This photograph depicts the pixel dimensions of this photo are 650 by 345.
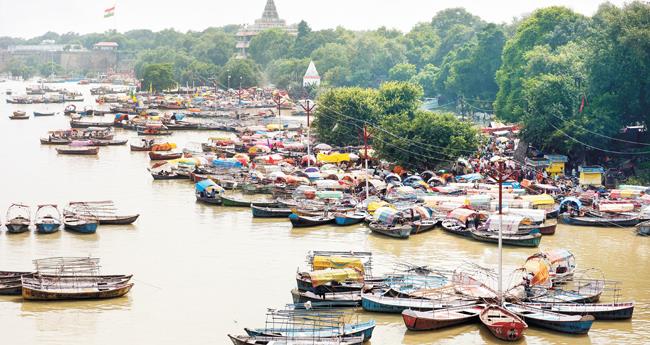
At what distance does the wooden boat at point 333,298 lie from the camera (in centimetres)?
2100

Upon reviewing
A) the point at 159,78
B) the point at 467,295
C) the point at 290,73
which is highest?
the point at 290,73

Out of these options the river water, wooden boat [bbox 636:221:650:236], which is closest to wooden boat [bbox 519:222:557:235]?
the river water

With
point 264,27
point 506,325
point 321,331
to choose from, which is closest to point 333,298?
point 321,331

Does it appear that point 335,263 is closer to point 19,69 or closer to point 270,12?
point 270,12

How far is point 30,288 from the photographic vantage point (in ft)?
71.2

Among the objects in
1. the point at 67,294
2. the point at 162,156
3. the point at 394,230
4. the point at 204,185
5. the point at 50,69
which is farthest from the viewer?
the point at 50,69

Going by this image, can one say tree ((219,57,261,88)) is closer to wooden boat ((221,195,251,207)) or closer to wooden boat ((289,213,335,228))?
wooden boat ((221,195,251,207))

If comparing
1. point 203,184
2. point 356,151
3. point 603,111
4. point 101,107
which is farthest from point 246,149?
point 101,107

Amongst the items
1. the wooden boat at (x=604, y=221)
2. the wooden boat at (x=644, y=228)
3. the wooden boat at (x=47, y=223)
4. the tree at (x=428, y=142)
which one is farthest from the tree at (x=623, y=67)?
the wooden boat at (x=47, y=223)

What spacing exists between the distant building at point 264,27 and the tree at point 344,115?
238ft

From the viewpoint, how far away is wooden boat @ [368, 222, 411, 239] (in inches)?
1091

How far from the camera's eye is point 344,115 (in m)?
45.6

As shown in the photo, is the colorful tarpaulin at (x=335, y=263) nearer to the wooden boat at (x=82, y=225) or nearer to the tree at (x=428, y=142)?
the wooden boat at (x=82, y=225)

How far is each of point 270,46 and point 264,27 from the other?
926 inches
